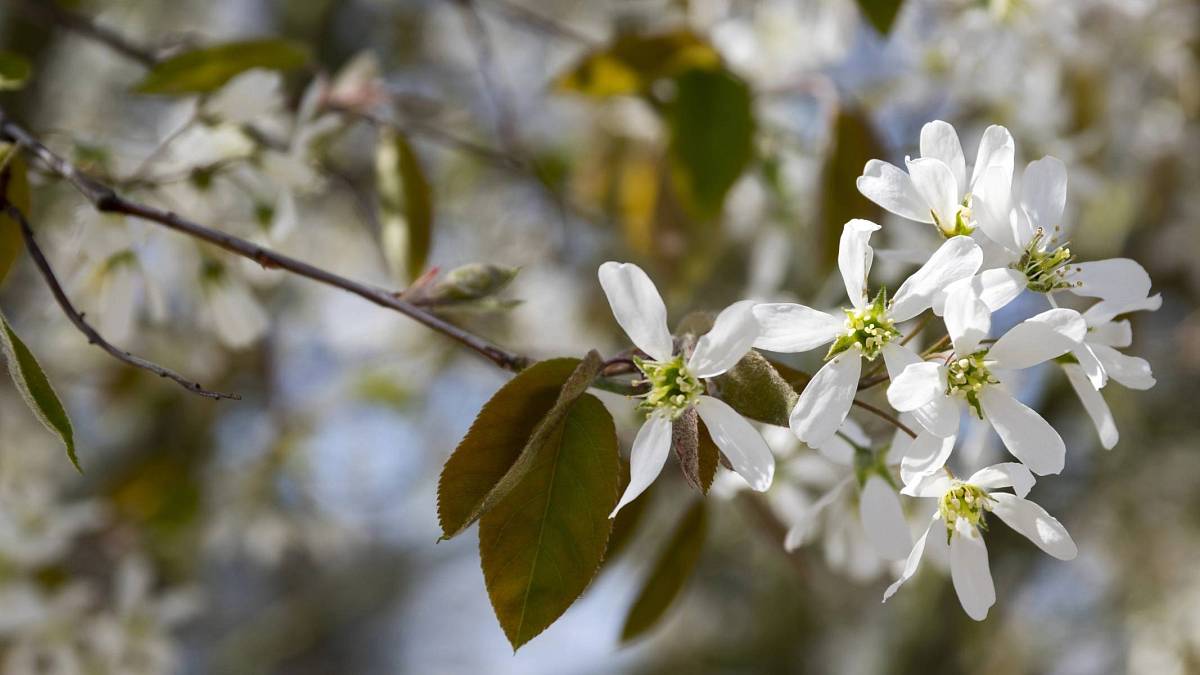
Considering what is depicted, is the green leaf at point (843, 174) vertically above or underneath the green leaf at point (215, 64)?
underneath

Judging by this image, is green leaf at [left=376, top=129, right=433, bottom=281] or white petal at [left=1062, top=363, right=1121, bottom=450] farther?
green leaf at [left=376, top=129, right=433, bottom=281]

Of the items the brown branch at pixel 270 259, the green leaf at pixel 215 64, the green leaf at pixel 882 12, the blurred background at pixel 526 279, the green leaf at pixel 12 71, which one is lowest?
the blurred background at pixel 526 279

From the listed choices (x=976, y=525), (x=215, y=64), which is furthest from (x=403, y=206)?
(x=976, y=525)

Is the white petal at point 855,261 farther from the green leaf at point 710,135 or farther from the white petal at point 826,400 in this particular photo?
the green leaf at point 710,135

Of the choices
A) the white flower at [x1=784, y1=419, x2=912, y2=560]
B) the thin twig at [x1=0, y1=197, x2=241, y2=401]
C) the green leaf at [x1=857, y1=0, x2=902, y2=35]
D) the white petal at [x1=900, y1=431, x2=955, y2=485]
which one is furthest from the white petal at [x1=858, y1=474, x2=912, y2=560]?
the green leaf at [x1=857, y1=0, x2=902, y2=35]

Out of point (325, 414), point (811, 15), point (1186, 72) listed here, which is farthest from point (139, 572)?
point (1186, 72)

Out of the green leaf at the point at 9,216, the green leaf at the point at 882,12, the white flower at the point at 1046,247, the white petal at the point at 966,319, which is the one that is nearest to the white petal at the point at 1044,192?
the white flower at the point at 1046,247

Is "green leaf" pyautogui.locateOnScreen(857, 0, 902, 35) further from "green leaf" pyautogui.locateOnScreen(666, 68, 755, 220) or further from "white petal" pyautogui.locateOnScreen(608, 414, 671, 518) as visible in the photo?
"white petal" pyautogui.locateOnScreen(608, 414, 671, 518)
